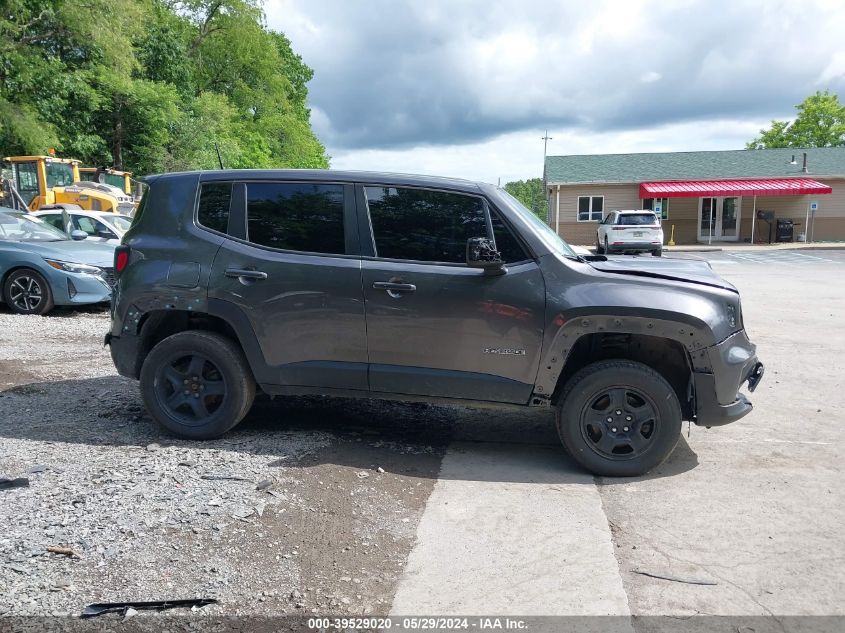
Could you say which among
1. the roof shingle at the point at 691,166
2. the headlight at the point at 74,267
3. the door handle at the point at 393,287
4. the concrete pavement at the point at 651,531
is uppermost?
the roof shingle at the point at 691,166

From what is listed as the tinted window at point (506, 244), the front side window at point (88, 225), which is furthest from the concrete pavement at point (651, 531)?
the front side window at point (88, 225)

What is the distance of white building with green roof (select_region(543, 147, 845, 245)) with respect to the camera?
121ft

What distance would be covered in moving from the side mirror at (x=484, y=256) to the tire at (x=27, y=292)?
7861 mm

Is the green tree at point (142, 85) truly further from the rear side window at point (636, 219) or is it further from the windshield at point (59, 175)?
the rear side window at point (636, 219)

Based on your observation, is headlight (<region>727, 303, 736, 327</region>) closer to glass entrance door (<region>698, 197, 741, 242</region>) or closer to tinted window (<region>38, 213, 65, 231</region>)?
tinted window (<region>38, 213, 65, 231</region>)

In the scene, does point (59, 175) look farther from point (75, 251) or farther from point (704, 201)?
point (704, 201)

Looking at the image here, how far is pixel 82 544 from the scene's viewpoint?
3.27 metres

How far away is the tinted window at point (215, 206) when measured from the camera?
484 centimetres

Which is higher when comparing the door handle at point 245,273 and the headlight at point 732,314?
the door handle at point 245,273

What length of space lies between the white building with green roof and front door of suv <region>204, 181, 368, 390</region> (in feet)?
110

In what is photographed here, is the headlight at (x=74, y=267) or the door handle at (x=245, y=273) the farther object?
the headlight at (x=74, y=267)

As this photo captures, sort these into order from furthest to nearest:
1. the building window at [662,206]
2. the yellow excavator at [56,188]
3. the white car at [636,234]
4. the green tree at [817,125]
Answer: the green tree at [817,125], the building window at [662,206], the white car at [636,234], the yellow excavator at [56,188]

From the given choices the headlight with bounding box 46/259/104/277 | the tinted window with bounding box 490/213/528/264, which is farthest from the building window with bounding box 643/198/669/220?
the tinted window with bounding box 490/213/528/264

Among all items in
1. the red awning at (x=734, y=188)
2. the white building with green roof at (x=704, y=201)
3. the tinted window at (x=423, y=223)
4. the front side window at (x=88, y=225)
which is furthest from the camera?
the white building with green roof at (x=704, y=201)
